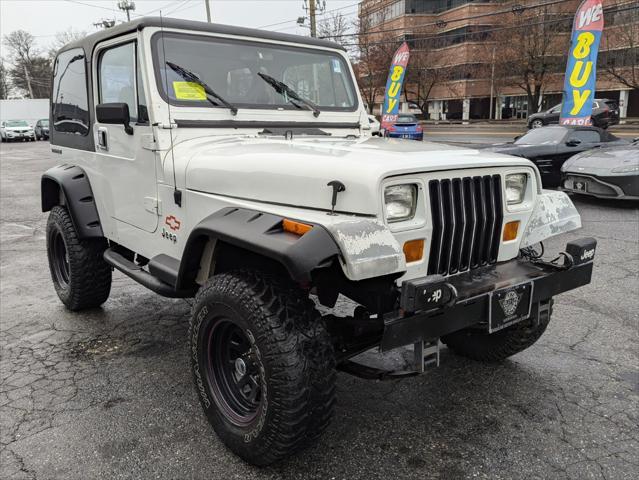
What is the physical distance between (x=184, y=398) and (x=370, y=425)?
114cm

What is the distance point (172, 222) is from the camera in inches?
126

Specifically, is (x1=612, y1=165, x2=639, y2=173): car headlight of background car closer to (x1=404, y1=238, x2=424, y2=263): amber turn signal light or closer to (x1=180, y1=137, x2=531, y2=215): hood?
(x1=180, y1=137, x2=531, y2=215): hood

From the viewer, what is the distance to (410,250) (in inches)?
93.4

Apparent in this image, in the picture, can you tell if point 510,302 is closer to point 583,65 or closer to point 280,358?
point 280,358

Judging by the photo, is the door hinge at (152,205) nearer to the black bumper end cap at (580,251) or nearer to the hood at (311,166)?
the hood at (311,166)

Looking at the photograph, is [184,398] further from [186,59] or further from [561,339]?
[561,339]

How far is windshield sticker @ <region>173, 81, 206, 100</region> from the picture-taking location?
130 inches

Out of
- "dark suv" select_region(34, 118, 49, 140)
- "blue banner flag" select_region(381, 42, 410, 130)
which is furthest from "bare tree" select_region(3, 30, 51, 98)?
"blue banner flag" select_region(381, 42, 410, 130)

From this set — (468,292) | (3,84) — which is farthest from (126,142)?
(3,84)

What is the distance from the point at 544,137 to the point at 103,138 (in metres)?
9.39

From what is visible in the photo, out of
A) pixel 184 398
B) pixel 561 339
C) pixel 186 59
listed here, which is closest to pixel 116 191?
pixel 186 59

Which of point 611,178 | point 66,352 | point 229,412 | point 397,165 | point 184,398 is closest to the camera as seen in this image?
point 397,165

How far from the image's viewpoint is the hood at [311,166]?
2.30 meters

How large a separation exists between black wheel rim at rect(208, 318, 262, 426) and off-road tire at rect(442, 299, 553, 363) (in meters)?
1.29
